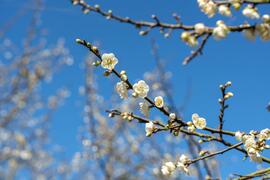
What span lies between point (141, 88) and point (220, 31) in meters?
0.60

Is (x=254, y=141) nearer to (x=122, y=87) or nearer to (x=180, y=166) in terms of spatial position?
(x=180, y=166)

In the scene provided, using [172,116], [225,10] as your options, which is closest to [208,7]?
[225,10]

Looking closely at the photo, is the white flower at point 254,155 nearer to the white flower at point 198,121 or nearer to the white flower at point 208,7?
the white flower at point 198,121

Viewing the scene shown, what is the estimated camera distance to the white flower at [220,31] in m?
1.61

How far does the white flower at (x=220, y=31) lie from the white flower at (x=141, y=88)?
55 cm

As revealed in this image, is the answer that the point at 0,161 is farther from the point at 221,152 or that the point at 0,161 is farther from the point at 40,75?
the point at 221,152

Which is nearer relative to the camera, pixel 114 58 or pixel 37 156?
pixel 114 58

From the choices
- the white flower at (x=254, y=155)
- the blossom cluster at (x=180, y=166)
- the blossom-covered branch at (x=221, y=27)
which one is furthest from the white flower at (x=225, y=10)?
the blossom cluster at (x=180, y=166)

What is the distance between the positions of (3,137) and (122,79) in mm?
6329

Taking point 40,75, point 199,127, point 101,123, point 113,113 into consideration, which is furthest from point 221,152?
point 101,123

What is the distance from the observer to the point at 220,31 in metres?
1.61

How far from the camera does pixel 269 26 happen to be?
158 cm

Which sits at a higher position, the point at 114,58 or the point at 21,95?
the point at 21,95

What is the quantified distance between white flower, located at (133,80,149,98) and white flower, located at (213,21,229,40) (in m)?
0.55
